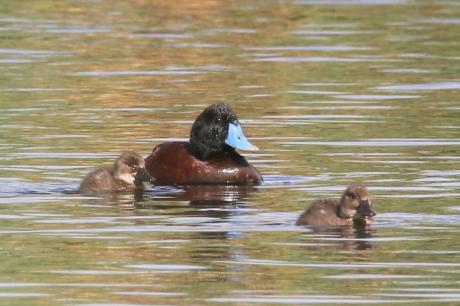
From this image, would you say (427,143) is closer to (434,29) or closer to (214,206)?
(214,206)

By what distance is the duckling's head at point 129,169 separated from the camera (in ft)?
50.0

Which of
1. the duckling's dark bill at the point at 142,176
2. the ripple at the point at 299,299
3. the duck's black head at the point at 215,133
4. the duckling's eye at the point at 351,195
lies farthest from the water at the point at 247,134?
the duck's black head at the point at 215,133

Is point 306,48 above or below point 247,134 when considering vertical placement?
A: above

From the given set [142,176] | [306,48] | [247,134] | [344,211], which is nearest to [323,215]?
[344,211]

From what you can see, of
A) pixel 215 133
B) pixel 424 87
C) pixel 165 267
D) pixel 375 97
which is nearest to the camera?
pixel 165 267

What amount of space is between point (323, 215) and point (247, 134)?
5.37 m

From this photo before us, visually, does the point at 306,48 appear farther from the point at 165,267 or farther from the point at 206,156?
the point at 165,267

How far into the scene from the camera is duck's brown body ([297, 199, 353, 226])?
1312 centimetres

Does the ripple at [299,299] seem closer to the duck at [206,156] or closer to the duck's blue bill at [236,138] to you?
the duck at [206,156]

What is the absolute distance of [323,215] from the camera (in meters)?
13.2

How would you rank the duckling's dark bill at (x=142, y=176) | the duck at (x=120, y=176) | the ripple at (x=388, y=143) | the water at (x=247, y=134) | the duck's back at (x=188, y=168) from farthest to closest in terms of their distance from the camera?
the ripple at (x=388, y=143)
the duck's back at (x=188, y=168)
the duckling's dark bill at (x=142, y=176)
the duck at (x=120, y=176)
the water at (x=247, y=134)

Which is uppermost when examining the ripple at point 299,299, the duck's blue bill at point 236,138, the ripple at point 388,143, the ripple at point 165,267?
the duck's blue bill at point 236,138

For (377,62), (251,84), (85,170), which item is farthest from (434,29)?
(85,170)

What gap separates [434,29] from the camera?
28.8 meters
